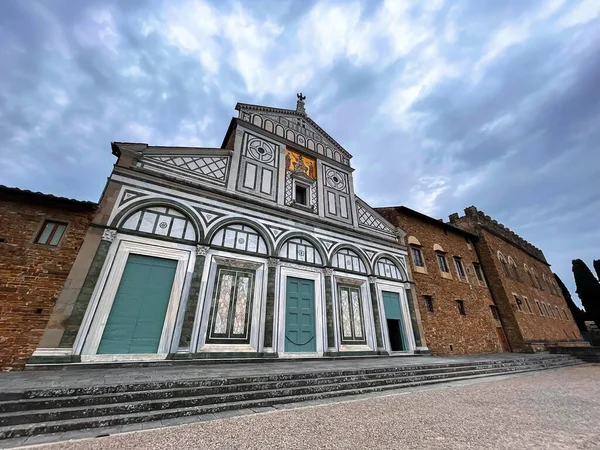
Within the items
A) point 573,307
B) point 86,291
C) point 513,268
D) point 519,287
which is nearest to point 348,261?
point 86,291

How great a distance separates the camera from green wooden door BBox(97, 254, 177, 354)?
6773 millimetres

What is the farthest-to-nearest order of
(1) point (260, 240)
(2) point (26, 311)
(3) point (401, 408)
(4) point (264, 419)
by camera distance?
(1) point (260, 240) → (2) point (26, 311) → (3) point (401, 408) → (4) point (264, 419)

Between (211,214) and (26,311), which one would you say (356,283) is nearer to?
(211,214)

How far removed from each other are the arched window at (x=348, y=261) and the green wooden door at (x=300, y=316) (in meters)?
1.93

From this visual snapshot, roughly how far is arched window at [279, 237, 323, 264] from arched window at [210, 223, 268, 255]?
39.2 inches

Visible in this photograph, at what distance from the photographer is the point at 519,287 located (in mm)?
19344

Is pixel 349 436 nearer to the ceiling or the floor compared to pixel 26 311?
nearer to the floor

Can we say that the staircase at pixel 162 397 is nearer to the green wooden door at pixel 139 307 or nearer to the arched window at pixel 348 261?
the green wooden door at pixel 139 307

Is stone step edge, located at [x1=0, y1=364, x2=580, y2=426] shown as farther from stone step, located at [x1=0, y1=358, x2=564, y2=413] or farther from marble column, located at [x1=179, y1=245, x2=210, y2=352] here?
marble column, located at [x1=179, y1=245, x2=210, y2=352]

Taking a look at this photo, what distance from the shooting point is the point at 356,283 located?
12008 mm

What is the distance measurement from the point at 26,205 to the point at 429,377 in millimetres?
12344

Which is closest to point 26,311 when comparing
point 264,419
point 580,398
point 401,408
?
point 264,419

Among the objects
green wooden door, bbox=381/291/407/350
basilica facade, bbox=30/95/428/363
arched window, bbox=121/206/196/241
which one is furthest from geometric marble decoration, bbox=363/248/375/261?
arched window, bbox=121/206/196/241

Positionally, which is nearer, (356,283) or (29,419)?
(29,419)
